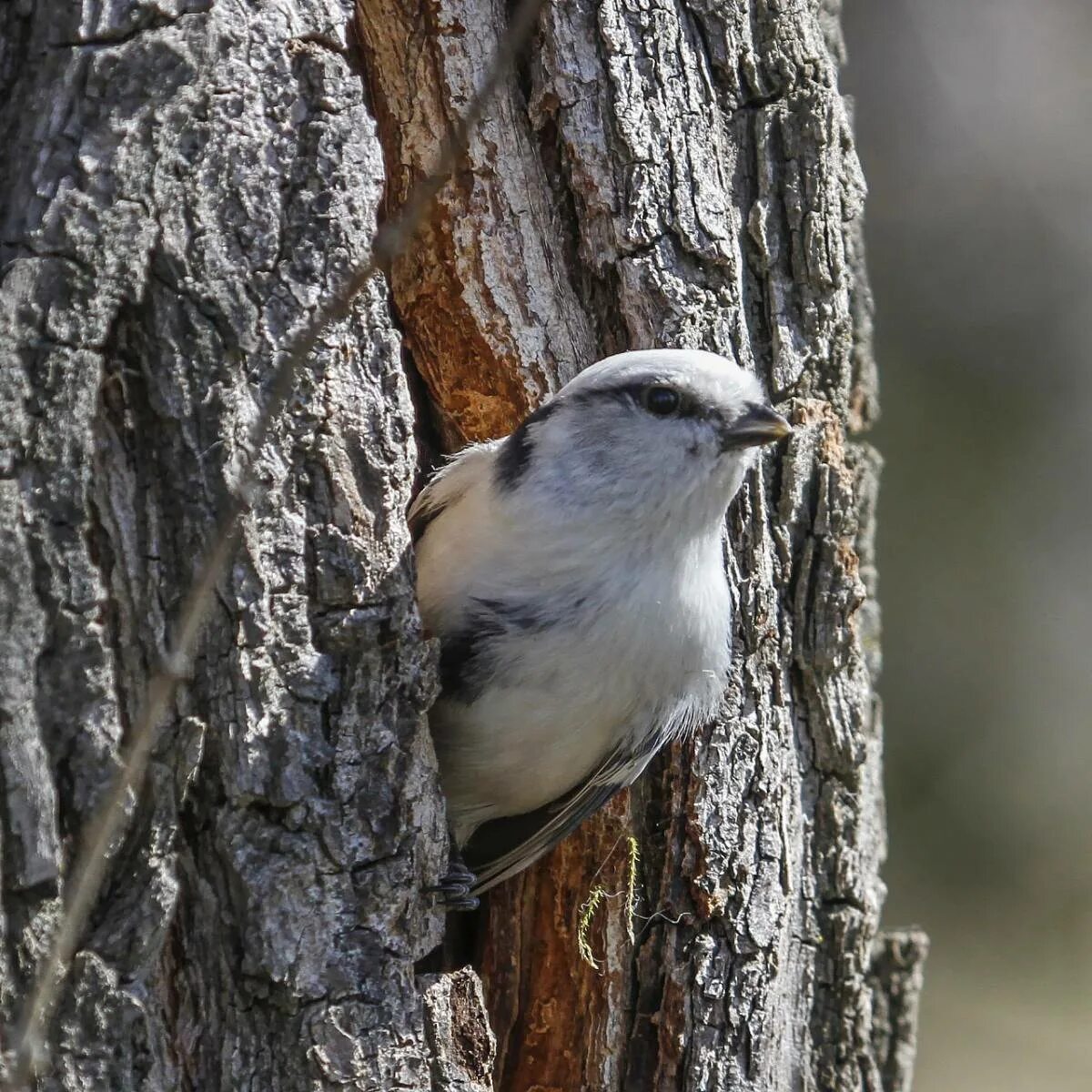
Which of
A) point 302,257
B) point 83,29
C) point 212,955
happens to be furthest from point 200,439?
point 212,955

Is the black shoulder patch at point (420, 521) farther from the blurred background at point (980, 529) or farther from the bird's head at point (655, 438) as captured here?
the blurred background at point (980, 529)

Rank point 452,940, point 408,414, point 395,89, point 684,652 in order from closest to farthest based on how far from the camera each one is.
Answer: point 408,414 < point 684,652 < point 395,89 < point 452,940

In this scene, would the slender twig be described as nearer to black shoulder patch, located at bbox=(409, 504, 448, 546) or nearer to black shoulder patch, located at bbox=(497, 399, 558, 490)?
black shoulder patch, located at bbox=(497, 399, 558, 490)

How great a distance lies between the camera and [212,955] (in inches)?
76.8

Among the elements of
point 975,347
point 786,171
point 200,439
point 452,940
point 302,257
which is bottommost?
point 452,940

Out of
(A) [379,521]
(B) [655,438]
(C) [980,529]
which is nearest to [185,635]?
(A) [379,521]

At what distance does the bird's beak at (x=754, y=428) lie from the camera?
7.41ft

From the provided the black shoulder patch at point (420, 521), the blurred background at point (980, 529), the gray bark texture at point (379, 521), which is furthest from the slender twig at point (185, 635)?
the blurred background at point (980, 529)

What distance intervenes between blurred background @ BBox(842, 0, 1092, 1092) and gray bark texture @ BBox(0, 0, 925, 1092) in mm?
3592

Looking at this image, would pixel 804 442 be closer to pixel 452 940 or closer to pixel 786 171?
pixel 786 171

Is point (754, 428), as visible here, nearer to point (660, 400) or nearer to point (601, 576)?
point (660, 400)

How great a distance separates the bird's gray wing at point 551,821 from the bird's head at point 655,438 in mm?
380

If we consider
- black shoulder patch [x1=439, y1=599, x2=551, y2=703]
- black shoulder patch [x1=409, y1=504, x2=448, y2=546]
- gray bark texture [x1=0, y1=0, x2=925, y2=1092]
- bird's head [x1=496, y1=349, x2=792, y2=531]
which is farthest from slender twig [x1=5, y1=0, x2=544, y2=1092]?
black shoulder patch [x1=409, y1=504, x2=448, y2=546]

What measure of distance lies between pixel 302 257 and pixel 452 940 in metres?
1.41
